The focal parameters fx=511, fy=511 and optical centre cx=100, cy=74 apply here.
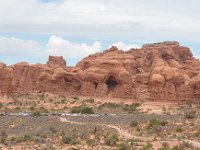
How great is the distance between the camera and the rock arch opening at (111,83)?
76.9 metres

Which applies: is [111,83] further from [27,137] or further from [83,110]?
[27,137]

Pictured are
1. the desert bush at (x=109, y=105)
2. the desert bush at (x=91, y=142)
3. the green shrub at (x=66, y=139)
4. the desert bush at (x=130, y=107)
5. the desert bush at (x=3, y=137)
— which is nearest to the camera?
the desert bush at (x=91, y=142)

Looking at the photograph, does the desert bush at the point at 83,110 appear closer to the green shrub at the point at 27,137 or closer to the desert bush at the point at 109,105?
the desert bush at the point at 109,105

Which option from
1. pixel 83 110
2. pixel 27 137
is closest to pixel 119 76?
pixel 83 110

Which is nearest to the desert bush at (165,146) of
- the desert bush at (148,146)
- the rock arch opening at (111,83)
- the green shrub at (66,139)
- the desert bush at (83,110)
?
the desert bush at (148,146)

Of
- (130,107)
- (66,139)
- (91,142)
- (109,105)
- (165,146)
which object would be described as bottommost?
(165,146)

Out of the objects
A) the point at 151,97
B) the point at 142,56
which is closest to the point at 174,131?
the point at 151,97

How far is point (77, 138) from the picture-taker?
32.0 meters

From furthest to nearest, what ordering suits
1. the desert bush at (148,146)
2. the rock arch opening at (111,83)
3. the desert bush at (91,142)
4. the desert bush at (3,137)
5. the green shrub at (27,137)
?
the rock arch opening at (111,83) → the green shrub at (27,137) → the desert bush at (3,137) → the desert bush at (91,142) → the desert bush at (148,146)

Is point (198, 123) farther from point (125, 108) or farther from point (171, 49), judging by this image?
point (171, 49)

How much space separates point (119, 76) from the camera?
248 ft

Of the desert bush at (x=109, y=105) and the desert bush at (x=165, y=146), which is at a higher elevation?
the desert bush at (x=109, y=105)

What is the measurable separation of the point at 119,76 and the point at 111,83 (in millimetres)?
2588

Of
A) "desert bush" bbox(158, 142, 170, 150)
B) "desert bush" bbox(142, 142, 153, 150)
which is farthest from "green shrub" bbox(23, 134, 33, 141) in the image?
"desert bush" bbox(158, 142, 170, 150)
